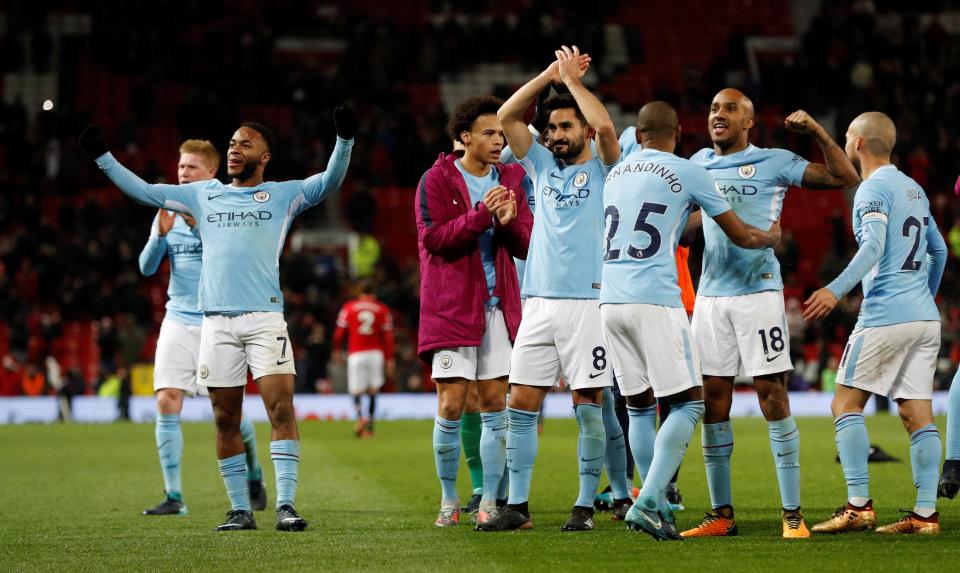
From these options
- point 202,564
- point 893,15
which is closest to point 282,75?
point 893,15

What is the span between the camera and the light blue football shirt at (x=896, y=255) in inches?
294

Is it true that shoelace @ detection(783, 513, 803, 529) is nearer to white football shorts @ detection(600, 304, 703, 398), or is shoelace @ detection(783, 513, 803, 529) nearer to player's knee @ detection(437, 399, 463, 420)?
white football shorts @ detection(600, 304, 703, 398)

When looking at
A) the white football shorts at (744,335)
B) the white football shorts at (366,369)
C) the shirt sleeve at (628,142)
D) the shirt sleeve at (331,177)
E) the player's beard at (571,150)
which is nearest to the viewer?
the white football shorts at (744,335)

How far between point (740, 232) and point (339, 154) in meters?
2.46

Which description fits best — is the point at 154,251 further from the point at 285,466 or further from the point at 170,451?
the point at 285,466

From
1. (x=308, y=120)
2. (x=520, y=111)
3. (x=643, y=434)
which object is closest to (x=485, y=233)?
(x=520, y=111)

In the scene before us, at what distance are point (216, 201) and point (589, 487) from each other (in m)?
2.86

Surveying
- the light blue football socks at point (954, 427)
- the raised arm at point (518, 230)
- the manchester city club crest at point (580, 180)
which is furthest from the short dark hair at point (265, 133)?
the light blue football socks at point (954, 427)

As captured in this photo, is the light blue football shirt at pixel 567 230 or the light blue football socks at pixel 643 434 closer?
the light blue football socks at pixel 643 434

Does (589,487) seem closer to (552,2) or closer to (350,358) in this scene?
(350,358)

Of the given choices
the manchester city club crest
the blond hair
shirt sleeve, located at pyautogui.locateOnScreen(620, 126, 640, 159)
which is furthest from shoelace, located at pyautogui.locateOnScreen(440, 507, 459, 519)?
the blond hair

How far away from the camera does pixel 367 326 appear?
19.7 meters

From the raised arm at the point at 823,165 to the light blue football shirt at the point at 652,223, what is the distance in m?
0.63

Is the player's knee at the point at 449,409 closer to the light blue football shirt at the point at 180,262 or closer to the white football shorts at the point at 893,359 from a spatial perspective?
the white football shorts at the point at 893,359
